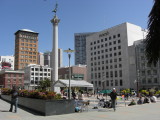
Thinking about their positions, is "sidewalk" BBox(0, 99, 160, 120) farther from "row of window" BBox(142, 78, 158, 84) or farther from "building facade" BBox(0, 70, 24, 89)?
"building facade" BBox(0, 70, 24, 89)

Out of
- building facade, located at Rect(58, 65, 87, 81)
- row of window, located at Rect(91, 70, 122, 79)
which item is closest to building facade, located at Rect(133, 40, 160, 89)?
row of window, located at Rect(91, 70, 122, 79)

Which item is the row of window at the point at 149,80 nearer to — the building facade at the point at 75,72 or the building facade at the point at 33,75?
the building facade at the point at 75,72

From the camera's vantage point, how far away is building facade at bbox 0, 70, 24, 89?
10710cm

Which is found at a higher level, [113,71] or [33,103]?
[113,71]

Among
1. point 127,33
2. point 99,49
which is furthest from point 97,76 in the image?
point 127,33

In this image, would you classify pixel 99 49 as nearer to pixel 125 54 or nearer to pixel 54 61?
pixel 125 54

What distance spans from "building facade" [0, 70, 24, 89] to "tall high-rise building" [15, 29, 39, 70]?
81.0 feet

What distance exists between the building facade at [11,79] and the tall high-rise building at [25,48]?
24.7 metres

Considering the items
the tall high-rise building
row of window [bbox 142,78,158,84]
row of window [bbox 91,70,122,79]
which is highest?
the tall high-rise building

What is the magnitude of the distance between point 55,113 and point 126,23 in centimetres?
8466

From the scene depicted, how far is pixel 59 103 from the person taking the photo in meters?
13.8

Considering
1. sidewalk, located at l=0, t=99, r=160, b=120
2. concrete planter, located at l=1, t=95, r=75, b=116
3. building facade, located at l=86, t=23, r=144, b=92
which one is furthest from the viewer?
building facade, located at l=86, t=23, r=144, b=92

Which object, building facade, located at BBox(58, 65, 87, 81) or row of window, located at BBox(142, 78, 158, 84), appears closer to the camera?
row of window, located at BBox(142, 78, 158, 84)

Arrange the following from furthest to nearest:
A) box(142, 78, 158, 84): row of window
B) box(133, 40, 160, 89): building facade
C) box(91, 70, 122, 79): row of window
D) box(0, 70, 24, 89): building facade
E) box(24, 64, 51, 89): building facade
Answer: box(24, 64, 51, 89): building facade < box(0, 70, 24, 89): building facade < box(91, 70, 122, 79): row of window < box(142, 78, 158, 84): row of window < box(133, 40, 160, 89): building facade
